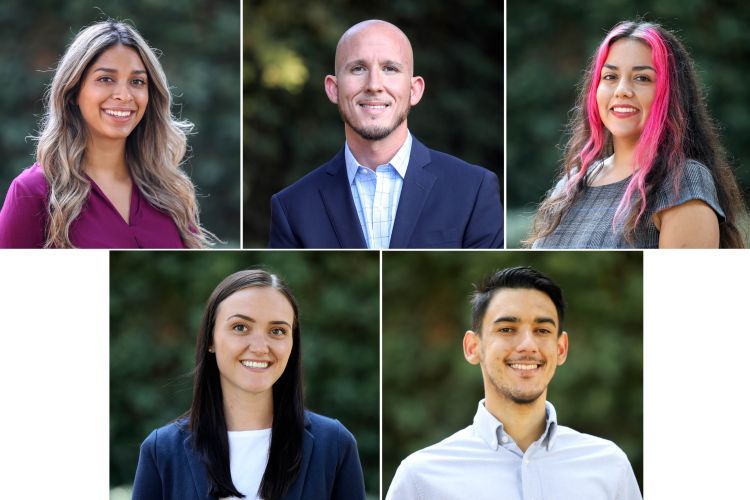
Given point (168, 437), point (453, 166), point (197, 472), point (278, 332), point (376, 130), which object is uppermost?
point (376, 130)

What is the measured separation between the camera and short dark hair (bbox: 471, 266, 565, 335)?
16.1 ft

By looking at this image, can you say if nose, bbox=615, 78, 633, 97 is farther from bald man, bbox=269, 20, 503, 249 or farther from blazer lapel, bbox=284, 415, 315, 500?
blazer lapel, bbox=284, 415, 315, 500

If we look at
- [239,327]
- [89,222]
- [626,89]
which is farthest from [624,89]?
[89,222]

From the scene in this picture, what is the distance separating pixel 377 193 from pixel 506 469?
3.82 ft

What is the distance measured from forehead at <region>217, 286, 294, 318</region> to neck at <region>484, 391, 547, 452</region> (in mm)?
884

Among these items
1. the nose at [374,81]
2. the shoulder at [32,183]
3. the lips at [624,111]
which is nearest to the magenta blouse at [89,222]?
the shoulder at [32,183]

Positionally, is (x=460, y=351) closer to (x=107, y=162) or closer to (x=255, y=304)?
(x=255, y=304)

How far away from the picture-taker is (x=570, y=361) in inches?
194

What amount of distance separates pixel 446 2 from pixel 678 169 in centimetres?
110

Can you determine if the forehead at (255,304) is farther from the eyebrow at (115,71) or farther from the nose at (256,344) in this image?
the eyebrow at (115,71)

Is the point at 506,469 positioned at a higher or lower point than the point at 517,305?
lower

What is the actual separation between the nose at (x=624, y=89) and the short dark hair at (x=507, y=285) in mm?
752

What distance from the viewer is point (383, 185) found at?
4.96m

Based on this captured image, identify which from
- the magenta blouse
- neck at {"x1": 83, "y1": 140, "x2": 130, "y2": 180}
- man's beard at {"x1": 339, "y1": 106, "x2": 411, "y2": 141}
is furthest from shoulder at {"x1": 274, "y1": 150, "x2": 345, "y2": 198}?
neck at {"x1": 83, "y1": 140, "x2": 130, "y2": 180}
